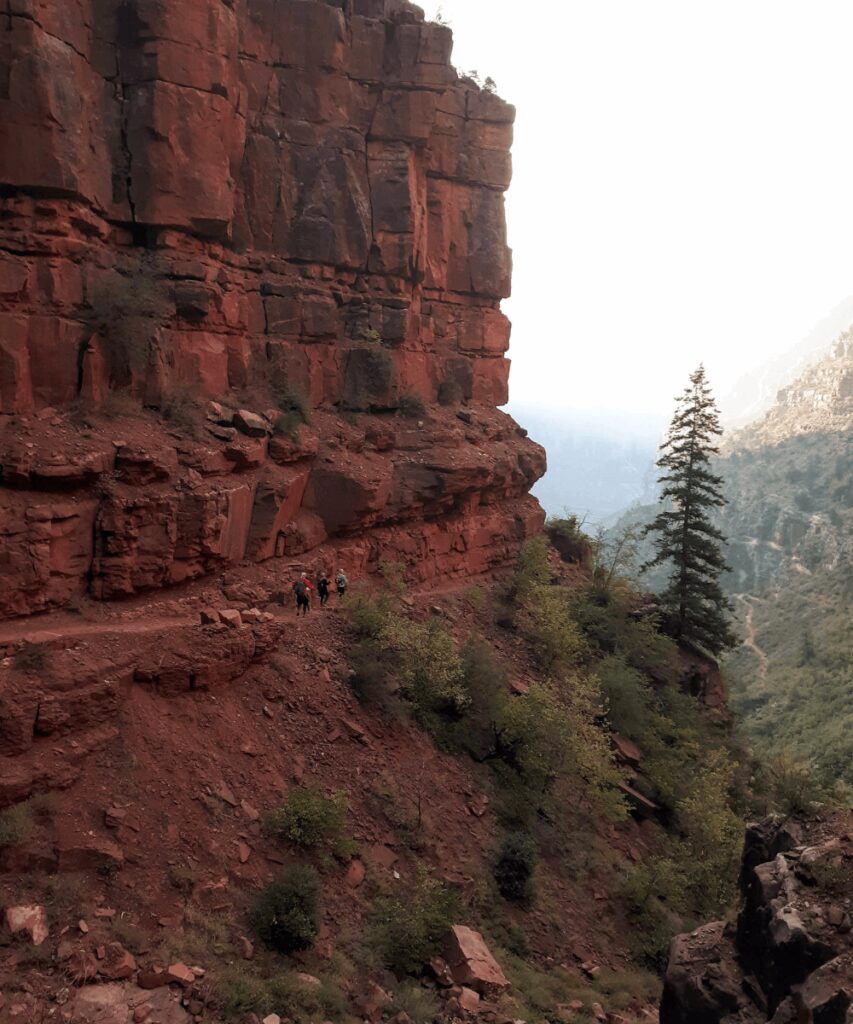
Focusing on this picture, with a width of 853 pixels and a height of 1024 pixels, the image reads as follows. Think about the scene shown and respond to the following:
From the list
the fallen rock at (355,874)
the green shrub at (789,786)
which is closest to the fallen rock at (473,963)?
the fallen rock at (355,874)

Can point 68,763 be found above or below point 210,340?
below

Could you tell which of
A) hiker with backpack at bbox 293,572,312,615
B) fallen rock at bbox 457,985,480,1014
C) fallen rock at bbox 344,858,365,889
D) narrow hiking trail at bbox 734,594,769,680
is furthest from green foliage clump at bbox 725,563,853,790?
fallen rock at bbox 344,858,365,889

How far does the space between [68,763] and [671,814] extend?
16102 millimetres

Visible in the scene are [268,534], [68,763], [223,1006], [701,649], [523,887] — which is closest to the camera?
[223,1006]

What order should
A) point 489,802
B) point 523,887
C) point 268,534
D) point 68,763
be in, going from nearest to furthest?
point 68,763 < point 523,887 < point 489,802 < point 268,534

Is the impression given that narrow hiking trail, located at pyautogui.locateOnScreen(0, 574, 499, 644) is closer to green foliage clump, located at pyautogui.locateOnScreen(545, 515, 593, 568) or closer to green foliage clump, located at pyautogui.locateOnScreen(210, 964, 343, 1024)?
green foliage clump, located at pyautogui.locateOnScreen(210, 964, 343, 1024)

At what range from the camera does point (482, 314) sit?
97.9ft

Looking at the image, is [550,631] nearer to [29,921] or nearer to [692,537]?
[692,537]

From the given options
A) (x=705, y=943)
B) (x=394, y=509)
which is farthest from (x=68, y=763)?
(x=394, y=509)

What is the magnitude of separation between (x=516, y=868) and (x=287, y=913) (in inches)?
232

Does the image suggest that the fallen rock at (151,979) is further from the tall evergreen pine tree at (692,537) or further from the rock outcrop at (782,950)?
the tall evergreen pine tree at (692,537)

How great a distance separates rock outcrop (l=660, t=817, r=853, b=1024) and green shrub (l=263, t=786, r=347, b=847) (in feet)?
20.9

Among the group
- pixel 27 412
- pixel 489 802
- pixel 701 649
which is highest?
pixel 27 412

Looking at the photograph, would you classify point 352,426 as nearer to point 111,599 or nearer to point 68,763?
point 111,599
